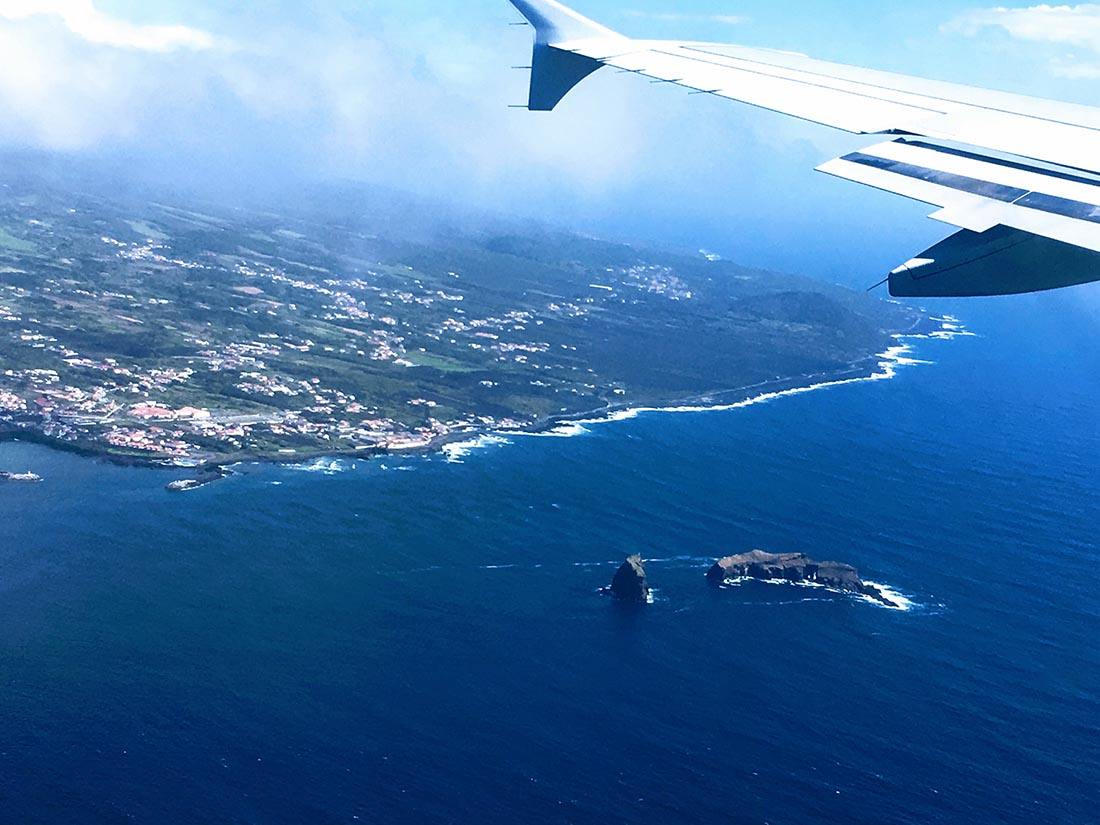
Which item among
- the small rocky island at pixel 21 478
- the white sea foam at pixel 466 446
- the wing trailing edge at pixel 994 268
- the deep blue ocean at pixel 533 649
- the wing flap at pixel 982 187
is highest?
the wing flap at pixel 982 187

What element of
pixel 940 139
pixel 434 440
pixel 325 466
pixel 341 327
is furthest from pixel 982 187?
pixel 341 327

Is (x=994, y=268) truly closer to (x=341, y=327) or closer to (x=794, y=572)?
(x=794, y=572)

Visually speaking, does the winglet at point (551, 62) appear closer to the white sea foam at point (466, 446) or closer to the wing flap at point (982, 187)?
the wing flap at point (982, 187)

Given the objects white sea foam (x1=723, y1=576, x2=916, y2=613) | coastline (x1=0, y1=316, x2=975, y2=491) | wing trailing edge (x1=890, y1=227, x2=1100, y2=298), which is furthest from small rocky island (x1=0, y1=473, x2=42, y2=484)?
wing trailing edge (x1=890, y1=227, x2=1100, y2=298)

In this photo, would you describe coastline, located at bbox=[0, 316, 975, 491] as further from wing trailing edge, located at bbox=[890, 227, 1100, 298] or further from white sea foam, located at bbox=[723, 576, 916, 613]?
wing trailing edge, located at bbox=[890, 227, 1100, 298]

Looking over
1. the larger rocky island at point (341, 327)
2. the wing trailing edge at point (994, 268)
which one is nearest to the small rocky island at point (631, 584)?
the larger rocky island at point (341, 327)

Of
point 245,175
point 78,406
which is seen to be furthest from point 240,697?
point 245,175

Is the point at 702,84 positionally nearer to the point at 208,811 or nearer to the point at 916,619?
the point at 208,811
